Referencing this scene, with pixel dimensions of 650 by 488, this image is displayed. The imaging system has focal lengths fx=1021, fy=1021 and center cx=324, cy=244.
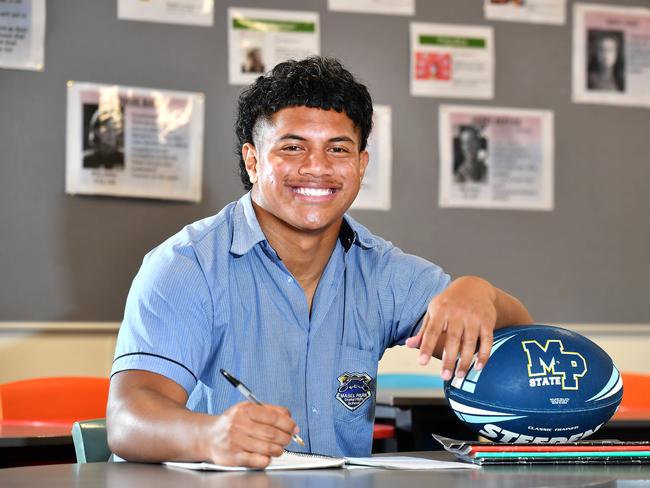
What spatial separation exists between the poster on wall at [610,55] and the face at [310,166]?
8.33ft

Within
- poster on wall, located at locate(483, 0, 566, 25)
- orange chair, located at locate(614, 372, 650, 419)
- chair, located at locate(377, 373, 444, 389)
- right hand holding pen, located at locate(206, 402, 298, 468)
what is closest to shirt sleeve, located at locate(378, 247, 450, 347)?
right hand holding pen, located at locate(206, 402, 298, 468)

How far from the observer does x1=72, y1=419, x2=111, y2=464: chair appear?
70.6 inches

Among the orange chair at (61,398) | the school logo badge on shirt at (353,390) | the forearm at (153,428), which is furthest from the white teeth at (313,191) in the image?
the orange chair at (61,398)

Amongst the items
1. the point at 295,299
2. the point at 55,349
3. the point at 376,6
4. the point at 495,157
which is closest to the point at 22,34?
the point at 55,349

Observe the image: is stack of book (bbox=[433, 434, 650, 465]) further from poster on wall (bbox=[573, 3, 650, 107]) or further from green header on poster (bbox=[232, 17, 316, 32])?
poster on wall (bbox=[573, 3, 650, 107])

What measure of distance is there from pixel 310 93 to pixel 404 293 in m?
0.46

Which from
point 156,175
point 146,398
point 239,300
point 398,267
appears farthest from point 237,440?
point 156,175

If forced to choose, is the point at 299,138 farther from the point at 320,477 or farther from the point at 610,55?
the point at 610,55

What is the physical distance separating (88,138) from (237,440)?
2612mm

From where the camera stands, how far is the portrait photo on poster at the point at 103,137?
3.79 meters

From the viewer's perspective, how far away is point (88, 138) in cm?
379

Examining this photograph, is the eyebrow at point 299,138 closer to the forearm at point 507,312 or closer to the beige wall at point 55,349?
the forearm at point 507,312

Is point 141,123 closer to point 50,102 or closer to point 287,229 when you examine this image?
point 50,102

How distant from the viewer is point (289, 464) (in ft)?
4.75
